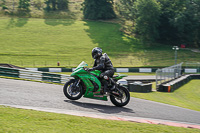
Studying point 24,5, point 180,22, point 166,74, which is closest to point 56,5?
point 24,5

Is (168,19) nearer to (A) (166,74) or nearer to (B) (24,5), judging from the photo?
(A) (166,74)

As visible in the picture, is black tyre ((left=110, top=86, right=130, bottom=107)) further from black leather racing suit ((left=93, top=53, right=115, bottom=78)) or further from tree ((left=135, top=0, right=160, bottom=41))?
tree ((left=135, top=0, right=160, bottom=41))

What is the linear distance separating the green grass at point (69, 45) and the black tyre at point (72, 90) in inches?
1280

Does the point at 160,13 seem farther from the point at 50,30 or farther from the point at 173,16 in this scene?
the point at 50,30

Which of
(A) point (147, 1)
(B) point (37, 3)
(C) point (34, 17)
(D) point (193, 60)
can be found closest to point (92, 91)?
(D) point (193, 60)

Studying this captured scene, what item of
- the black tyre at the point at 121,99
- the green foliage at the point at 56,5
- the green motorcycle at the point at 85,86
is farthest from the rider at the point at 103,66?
the green foliage at the point at 56,5

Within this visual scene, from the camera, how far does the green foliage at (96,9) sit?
73938 millimetres

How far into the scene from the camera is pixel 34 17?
243ft

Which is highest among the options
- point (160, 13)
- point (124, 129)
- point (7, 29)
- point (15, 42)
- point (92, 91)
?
point (160, 13)

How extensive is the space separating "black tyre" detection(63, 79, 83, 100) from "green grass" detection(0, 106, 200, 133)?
241cm

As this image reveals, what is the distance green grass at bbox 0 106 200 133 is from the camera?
5254mm

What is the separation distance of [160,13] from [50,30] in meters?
29.2

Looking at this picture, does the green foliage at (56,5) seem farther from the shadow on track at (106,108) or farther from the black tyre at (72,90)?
the shadow on track at (106,108)

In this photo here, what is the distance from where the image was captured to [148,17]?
55.2 metres
